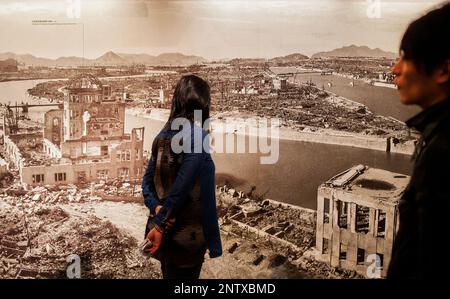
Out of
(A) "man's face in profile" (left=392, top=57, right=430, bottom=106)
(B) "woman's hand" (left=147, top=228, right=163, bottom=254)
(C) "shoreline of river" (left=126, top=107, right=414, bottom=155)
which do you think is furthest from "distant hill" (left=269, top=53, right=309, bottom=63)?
(A) "man's face in profile" (left=392, top=57, right=430, bottom=106)

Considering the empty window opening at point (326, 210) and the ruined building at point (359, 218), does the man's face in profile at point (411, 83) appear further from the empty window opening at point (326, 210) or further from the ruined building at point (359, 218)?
the empty window opening at point (326, 210)

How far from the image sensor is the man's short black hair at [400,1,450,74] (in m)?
1.19

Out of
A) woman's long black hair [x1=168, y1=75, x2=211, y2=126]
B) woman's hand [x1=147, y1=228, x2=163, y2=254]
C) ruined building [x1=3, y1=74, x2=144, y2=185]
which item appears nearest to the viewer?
woman's hand [x1=147, y1=228, x2=163, y2=254]

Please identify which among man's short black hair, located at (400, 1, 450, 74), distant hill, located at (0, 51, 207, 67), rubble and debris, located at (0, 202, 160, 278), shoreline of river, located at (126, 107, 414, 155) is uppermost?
distant hill, located at (0, 51, 207, 67)

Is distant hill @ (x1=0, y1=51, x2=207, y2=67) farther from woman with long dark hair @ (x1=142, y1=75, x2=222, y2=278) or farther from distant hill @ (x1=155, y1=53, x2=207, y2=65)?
woman with long dark hair @ (x1=142, y1=75, x2=222, y2=278)

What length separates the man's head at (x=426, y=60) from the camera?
1194 millimetres

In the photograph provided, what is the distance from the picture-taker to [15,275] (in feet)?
10.6

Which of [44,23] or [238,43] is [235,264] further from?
[44,23]

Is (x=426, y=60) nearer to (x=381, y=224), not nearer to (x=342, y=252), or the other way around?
(x=381, y=224)

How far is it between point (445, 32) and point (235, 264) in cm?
232

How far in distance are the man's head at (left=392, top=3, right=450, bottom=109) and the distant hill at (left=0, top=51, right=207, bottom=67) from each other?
215 cm

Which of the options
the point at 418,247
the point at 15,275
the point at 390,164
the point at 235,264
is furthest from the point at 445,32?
the point at 15,275

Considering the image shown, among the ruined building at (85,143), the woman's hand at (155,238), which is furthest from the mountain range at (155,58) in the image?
the woman's hand at (155,238)

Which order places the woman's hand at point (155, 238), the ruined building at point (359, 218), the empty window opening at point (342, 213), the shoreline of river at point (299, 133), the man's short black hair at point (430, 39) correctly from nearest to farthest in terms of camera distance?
the man's short black hair at point (430, 39) → the woman's hand at point (155, 238) → the ruined building at point (359, 218) → the empty window opening at point (342, 213) → the shoreline of river at point (299, 133)
